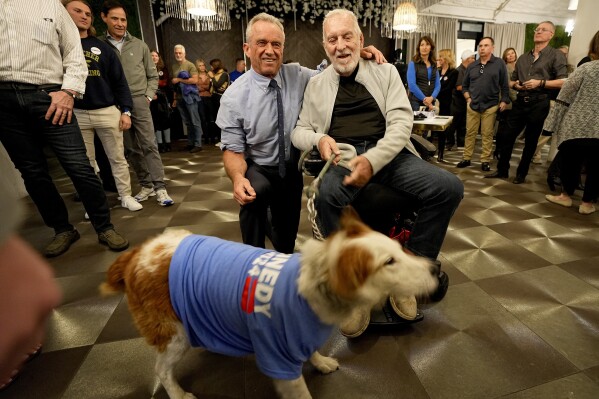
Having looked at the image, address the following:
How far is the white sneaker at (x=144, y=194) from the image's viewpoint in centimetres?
371

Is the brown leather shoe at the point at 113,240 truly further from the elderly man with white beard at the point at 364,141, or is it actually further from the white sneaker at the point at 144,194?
the elderly man with white beard at the point at 364,141

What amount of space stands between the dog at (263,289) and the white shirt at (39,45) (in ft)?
5.77

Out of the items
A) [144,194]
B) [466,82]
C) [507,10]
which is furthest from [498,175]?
[507,10]

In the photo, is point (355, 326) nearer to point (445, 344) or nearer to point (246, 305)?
point (445, 344)

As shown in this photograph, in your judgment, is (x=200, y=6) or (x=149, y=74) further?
(x=200, y=6)

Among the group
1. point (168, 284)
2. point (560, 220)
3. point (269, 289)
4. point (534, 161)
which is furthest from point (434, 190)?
point (534, 161)

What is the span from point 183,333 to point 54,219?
2118 millimetres

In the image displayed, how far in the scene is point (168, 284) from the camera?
1132 mm

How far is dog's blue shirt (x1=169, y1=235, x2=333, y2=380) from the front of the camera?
104cm

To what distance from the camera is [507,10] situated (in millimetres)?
9672

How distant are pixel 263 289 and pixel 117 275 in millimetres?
617

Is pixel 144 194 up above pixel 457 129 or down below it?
below

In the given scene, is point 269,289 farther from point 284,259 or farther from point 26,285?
point 26,285

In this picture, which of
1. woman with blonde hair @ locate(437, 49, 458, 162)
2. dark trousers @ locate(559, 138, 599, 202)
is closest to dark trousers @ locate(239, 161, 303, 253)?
dark trousers @ locate(559, 138, 599, 202)
